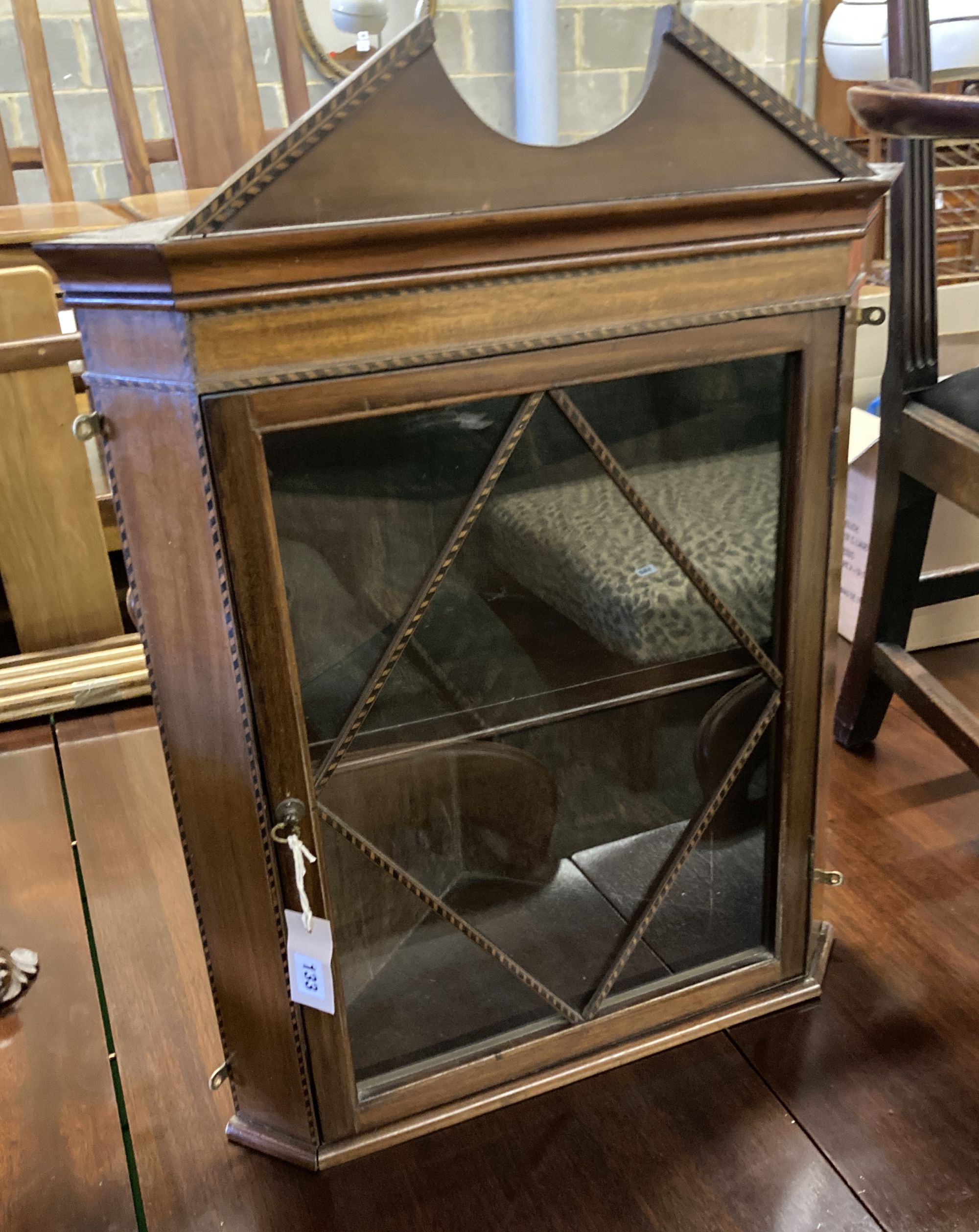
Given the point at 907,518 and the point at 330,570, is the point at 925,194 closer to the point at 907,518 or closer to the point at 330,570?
the point at 907,518

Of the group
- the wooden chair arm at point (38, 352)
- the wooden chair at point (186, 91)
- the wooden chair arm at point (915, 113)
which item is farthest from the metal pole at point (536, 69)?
the wooden chair arm at point (915, 113)

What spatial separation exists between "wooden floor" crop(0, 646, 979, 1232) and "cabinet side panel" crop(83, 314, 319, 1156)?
8cm

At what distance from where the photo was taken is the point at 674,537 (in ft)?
2.52

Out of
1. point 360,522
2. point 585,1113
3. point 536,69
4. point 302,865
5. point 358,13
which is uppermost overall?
point 358,13

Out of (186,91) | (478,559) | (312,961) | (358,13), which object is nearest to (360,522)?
(478,559)

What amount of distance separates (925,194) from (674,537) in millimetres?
661

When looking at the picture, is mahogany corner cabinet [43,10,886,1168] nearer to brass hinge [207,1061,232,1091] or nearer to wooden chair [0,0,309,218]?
brass hinge [207,1061,232,1091]

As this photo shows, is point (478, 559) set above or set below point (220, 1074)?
above

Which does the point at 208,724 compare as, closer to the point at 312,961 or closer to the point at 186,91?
the point at 312,961

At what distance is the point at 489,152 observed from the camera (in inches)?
24.5

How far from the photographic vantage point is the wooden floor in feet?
2.66

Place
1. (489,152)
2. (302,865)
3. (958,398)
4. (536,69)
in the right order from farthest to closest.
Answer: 1. (536,69)
2. (958,398)
3. (302,865)
4. (489,152)

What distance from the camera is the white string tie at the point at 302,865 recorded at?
2.37 ft

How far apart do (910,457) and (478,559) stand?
72 cm
